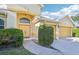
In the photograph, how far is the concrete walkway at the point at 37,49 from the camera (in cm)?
335

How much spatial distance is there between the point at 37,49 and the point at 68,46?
460mm

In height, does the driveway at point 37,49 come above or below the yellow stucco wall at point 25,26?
below

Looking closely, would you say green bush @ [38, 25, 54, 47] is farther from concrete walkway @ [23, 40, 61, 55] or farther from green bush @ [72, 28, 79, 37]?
green bush @ [72, 28, 79, 37]

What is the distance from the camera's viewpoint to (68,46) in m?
3.38

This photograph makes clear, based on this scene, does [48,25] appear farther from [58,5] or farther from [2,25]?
[2,25]

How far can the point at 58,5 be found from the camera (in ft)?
11.1

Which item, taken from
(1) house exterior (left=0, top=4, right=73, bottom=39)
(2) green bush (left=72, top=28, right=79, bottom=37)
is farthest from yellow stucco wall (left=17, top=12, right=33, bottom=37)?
(2) green bush (left=72, top=28, right=79, bottom=37)

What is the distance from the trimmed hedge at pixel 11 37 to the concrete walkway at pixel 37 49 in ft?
0.35

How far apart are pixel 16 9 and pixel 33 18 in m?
0.28

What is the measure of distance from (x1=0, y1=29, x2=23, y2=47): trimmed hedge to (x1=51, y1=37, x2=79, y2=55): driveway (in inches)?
19.8

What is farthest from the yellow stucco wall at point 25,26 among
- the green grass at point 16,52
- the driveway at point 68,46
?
the driveway at point 68,46

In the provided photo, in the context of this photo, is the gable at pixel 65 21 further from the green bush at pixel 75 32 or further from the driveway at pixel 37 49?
Result: the driveway at pixel 37 49

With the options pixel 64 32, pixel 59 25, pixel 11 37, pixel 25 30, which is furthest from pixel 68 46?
pixel 11 37

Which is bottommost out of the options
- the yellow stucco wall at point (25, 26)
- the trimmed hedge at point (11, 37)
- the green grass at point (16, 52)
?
the green grass at point (16, 52)
